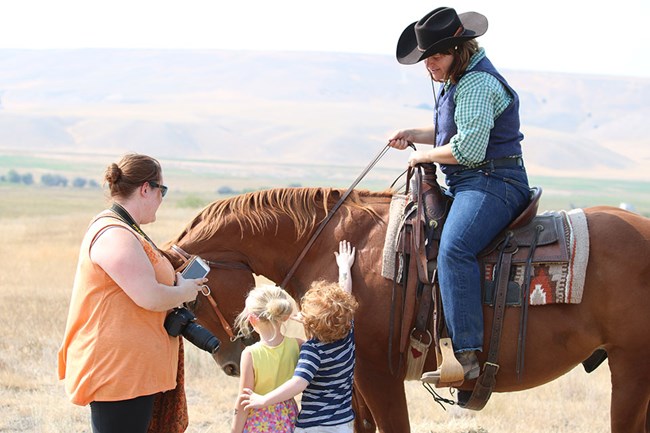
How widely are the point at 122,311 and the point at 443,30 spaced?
2421 mm

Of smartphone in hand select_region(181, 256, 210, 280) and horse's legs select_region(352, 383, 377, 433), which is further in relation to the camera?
horse's legs select_region(352, 383, 377, 433)

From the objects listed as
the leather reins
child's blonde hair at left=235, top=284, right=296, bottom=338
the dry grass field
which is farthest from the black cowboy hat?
the dry grass field

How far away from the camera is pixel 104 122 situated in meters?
167

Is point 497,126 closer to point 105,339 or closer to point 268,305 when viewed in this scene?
point 268,305

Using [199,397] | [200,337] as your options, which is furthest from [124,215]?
[199,397]

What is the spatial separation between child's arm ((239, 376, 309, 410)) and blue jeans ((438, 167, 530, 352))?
1.05 metres

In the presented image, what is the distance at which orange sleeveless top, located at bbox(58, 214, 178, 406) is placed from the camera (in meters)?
4.25

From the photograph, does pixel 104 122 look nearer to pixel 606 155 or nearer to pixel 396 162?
pixel 396 162

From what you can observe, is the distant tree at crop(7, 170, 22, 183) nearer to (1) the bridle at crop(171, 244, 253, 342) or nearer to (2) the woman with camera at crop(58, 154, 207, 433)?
(1) the bridle at crop(171, 244, 253, 342)

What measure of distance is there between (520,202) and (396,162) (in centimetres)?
14080

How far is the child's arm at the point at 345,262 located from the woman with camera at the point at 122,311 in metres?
1.02

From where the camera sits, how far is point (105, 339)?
14.0ft

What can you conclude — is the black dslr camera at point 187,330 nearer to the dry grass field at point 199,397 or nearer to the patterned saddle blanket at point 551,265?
the patterned saddle blanket at point 551,265

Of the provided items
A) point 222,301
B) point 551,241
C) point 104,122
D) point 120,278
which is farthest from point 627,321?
point 104,122
